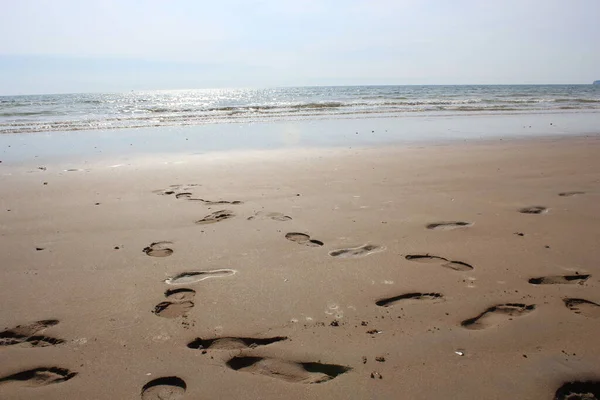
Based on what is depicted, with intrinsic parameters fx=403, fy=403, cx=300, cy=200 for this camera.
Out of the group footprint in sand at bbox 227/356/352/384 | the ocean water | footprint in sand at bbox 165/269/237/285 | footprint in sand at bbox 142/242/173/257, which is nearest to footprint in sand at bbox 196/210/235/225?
footprint in sand at bbox 142/242/173/257

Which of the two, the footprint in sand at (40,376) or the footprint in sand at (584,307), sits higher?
the footprint in sand at (584,307)

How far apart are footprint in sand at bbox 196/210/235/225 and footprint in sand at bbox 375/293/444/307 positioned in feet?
7.82

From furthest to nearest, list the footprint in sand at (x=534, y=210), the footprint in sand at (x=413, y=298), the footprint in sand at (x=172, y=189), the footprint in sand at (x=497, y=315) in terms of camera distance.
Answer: the footprint in sand at (x=172, y=189) < the footprint in sand at (x=534, y=210) < the footprint in sand at (x=413, y=298) < the footprint in sand at (x=497, y=315)

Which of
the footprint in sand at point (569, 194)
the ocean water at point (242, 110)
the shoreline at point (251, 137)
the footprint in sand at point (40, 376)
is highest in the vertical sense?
the ocean water at point (242, 110)

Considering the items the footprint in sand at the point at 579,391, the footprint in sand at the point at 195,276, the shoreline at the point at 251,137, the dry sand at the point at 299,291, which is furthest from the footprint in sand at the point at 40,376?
the shoreline at the point at 251,137

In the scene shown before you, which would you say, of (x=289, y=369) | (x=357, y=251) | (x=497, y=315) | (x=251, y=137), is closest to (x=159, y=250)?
(x=357, y=251)

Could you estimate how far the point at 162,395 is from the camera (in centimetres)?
211

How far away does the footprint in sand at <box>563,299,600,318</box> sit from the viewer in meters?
2.78

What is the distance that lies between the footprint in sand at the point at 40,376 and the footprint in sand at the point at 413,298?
202cm

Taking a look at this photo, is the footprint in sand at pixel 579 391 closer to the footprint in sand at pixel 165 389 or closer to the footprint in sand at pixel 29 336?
the footprint in sand at pixel 165 389

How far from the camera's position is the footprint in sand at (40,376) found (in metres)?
2.21

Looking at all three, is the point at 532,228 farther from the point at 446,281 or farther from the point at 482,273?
the point at 446,281

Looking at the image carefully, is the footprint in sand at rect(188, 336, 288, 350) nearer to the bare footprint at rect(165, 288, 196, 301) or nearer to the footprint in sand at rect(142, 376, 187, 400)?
the footprint in sand at rect(142, 376, 187, 400)

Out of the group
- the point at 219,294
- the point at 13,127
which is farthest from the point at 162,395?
the point at 13,127
